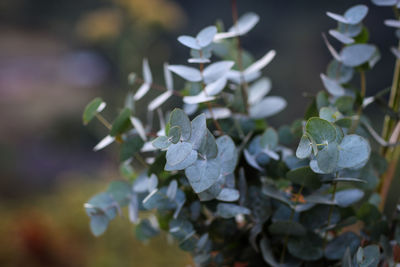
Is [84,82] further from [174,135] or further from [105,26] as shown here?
[174,135]

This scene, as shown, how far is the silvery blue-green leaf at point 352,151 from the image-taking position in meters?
0.18

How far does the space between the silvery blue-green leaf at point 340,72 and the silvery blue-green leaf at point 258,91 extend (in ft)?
0.17

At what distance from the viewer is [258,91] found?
318 mm

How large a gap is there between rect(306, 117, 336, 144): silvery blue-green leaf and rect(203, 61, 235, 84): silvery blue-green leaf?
0.27ft

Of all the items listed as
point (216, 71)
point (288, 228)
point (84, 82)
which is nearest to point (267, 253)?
point (288, 228)

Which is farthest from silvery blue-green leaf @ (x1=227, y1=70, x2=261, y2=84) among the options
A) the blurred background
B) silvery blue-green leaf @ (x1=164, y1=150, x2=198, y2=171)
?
the blurred background

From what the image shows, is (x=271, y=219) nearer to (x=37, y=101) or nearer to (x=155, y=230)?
(x=155, y=230)

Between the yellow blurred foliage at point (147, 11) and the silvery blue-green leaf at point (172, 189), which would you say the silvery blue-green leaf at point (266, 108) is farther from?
the yellow blurred foliage at point (147, 11)

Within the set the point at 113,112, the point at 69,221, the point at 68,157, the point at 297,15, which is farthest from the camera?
the point at 68,157

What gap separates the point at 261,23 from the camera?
88.7 inches

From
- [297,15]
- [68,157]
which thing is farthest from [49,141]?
[297,15]

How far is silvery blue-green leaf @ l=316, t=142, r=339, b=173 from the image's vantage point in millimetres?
177

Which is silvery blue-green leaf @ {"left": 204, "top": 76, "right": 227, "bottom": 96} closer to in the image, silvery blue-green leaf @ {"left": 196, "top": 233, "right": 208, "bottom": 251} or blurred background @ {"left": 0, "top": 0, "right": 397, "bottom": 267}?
silvery blue-green leaf @ {"left": 196, "top": 233, "right": 208, "bottom": 251}

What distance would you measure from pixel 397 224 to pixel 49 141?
8.17 feet
